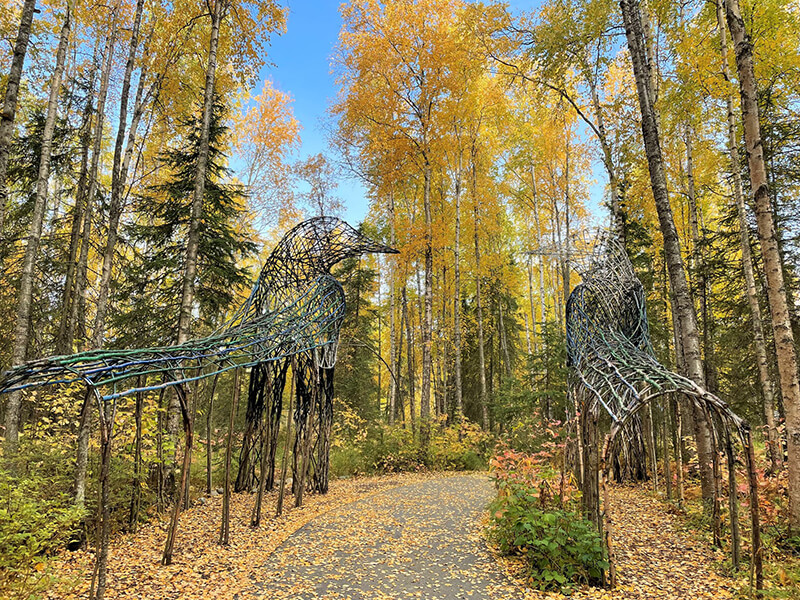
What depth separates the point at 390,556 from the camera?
203 inches

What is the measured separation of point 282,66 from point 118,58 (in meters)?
4.92

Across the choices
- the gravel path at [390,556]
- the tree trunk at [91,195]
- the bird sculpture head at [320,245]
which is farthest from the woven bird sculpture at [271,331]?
the gravel path at [390,556]

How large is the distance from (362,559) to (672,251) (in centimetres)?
558

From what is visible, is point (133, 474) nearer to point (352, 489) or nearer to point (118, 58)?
point (352, 489)

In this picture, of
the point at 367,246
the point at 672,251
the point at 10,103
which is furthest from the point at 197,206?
the point at 672,251

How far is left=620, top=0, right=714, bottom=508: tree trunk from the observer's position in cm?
584

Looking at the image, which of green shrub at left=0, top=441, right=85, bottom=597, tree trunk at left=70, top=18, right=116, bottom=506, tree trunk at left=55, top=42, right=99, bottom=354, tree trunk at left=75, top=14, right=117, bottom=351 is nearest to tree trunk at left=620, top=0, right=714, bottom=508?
green shrub at left=0, top=441, right=85, bottom=597

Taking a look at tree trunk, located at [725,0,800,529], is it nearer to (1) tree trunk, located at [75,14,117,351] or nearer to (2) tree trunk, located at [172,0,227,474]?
(2) tree trunk, located at [172,0,227,474]

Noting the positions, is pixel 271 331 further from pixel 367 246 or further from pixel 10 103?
pixel 10 103

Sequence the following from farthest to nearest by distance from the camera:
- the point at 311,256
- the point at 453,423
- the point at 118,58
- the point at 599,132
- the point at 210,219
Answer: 1. the point at 453,423
2. the point at 118,58
3. the point at 599,132
4. the point at 210,219
5. the point at 311,256

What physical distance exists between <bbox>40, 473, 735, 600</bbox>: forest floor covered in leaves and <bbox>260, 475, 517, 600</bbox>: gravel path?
0.01 m

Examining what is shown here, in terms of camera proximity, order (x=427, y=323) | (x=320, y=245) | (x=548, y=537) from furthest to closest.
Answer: (x=427, y=323), (x=320, y=245), (x=548, y=537)

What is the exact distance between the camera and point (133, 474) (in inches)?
215

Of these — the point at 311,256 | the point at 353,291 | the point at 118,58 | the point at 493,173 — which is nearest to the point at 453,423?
the point at 353,291
